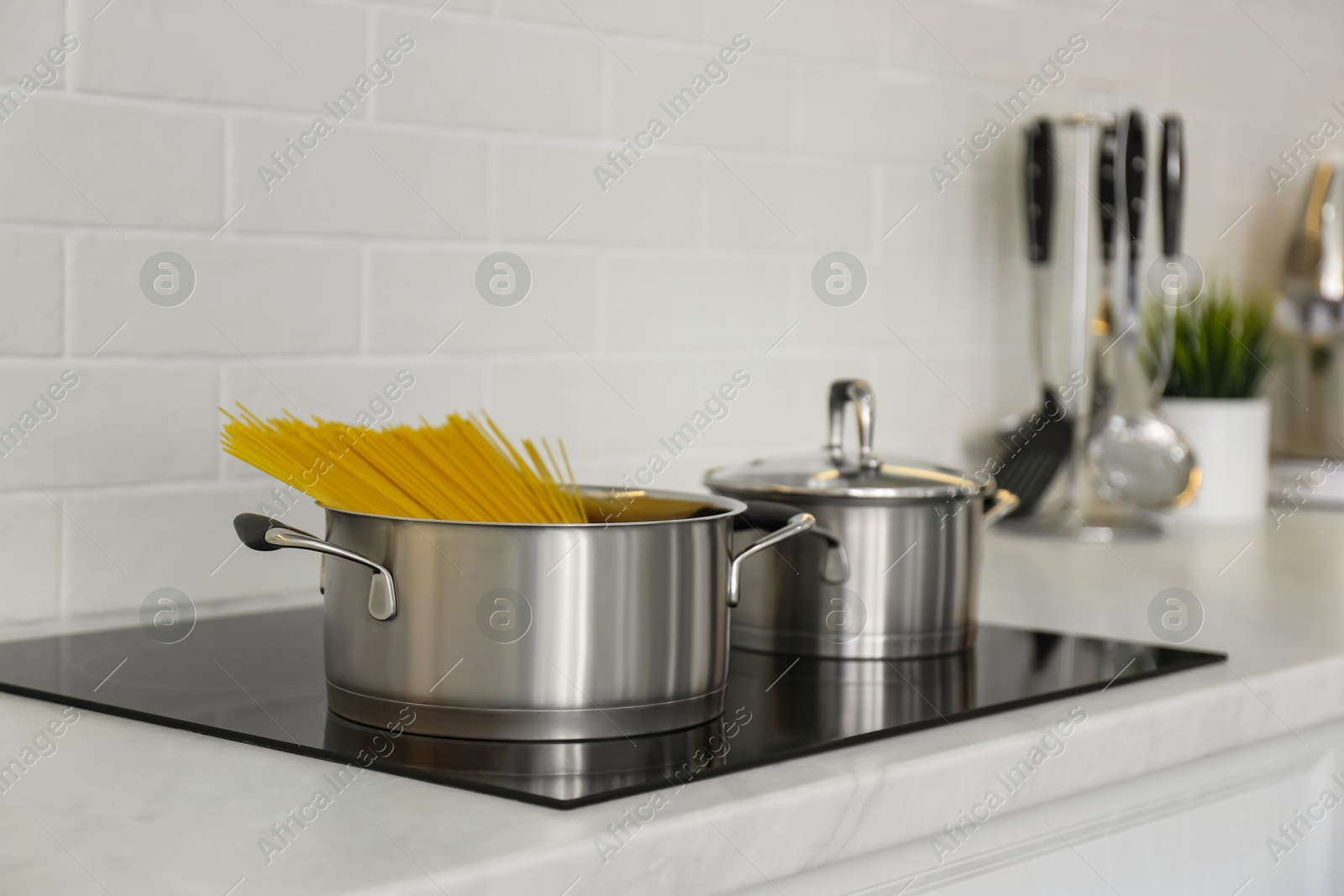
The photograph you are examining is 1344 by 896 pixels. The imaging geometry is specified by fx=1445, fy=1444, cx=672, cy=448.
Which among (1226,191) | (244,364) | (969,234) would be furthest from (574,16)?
(1226,191)

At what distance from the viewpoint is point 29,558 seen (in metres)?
0.96

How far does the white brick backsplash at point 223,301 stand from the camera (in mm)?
968

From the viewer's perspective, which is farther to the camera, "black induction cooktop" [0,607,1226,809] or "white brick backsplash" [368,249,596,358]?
"white brick backsplash" [368,249,596,358]

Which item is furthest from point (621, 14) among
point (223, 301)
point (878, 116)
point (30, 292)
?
point (30, 292)

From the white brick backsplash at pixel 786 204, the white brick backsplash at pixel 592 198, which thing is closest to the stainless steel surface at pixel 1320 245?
the white brick backsplash at pixel 786 204

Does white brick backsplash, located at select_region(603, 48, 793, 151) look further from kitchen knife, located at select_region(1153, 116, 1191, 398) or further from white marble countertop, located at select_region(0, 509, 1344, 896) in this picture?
white marble countertop, located at select_region(0, 509, 1344, 896)

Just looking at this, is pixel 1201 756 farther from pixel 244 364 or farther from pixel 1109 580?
pixel 244 364

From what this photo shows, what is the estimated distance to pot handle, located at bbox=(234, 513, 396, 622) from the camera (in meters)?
0.68

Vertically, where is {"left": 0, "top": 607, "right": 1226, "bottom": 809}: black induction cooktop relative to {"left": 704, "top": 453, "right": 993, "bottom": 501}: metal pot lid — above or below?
below

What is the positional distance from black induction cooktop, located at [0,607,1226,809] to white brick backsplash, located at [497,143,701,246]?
15.3 inches

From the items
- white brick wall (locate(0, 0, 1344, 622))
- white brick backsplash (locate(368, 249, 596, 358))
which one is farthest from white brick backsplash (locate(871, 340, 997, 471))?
white brick backsplash (locate(368, 249, 596, 358))

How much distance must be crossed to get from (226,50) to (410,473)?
45cm

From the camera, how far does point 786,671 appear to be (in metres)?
0.87

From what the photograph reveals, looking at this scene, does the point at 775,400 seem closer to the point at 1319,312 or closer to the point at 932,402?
the point at 932,402
